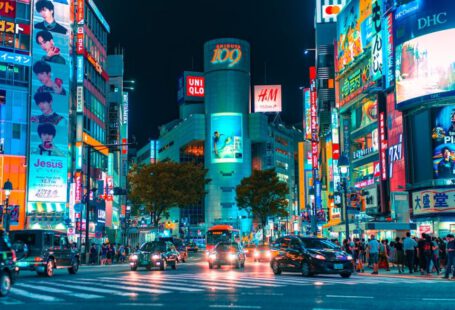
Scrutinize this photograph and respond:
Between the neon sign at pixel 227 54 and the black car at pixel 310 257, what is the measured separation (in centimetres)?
10683

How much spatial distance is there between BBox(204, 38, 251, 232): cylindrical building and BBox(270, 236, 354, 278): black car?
333 feet

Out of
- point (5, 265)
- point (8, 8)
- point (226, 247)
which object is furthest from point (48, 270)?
point (8, 8)

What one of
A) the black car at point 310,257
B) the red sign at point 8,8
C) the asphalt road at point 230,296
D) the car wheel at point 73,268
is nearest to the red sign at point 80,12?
the red sign at point 8,8

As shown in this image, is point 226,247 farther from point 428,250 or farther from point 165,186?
point 165,186

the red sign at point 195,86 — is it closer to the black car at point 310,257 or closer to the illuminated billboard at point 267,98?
the illuminated billboard at point 267,98

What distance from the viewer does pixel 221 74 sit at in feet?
435

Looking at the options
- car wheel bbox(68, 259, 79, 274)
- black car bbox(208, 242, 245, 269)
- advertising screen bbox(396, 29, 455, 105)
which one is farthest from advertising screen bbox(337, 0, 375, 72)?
car wheel bbox(68, 259, 79, 274)

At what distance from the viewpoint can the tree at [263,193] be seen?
88.2 meters

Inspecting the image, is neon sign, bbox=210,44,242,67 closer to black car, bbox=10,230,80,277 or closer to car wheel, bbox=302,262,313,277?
black car, bbox=10,230,80,277

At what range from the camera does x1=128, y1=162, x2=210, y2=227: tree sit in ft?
233

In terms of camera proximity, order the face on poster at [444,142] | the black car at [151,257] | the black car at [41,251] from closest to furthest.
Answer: the black car at [41,251], the black car at [151,257], the face on poster at [444,142]

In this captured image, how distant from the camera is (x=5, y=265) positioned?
54.1 feet

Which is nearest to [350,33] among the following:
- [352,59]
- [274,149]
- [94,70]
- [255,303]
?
[352,59]

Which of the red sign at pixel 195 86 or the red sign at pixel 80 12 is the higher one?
the red sign at pixel 195 86
